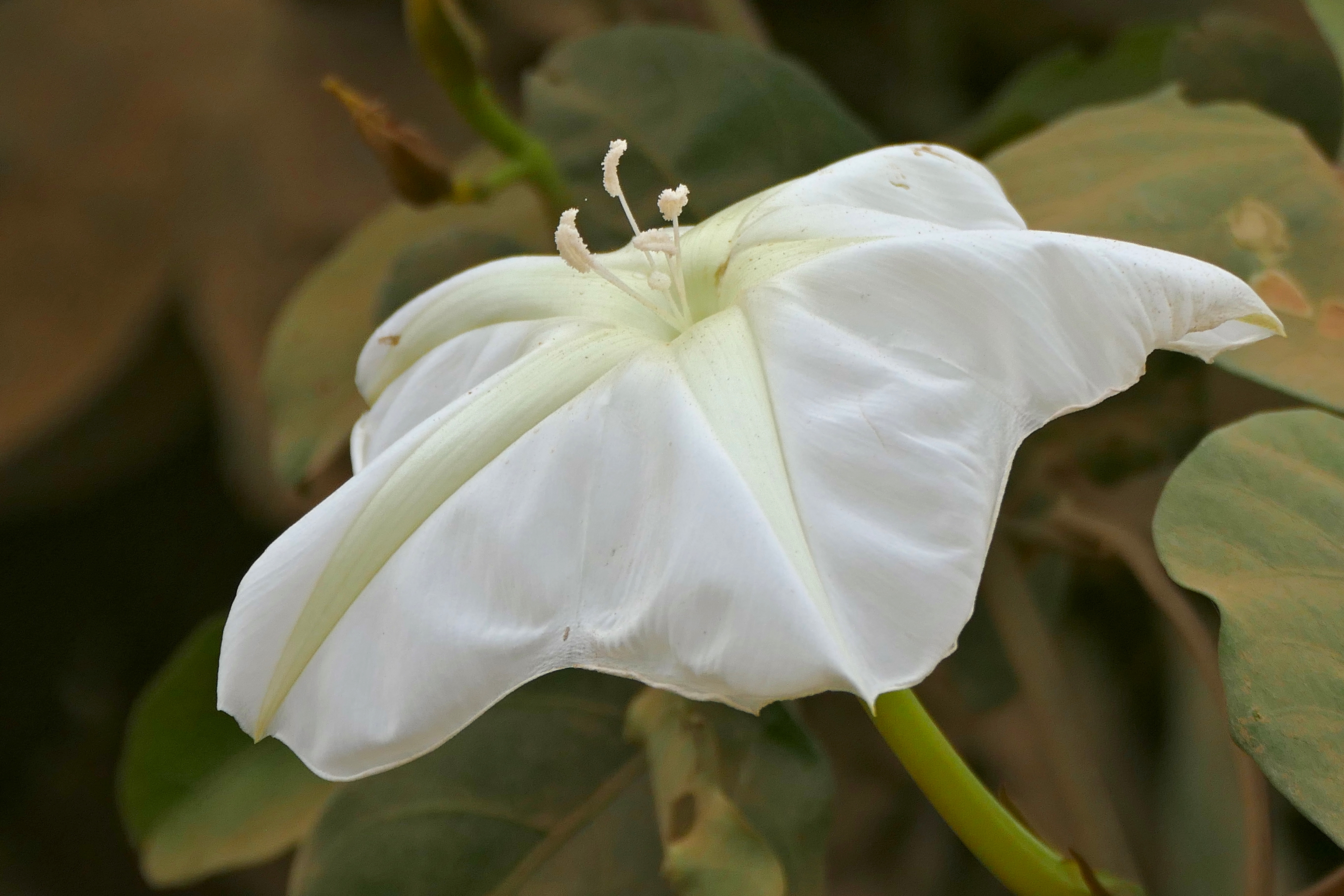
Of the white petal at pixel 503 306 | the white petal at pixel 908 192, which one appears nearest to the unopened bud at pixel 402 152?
the white petal at pixel 503 306

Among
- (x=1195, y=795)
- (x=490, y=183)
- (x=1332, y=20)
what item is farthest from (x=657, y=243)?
(x=1195, y=795)

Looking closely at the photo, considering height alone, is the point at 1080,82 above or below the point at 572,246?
below

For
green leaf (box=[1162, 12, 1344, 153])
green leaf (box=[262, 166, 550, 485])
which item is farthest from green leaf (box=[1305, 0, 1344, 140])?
green leaf (box=[262, 166, 550, 485])

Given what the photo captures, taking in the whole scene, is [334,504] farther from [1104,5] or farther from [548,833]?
[1104,5]

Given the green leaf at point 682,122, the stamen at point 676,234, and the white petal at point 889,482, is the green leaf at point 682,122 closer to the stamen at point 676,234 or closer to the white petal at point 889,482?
the stamen at point 676,234

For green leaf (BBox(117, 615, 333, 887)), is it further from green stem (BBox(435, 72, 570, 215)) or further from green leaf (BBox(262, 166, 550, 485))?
green stem (BBox(435, 72, 570, 215))

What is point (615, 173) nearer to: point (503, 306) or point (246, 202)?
point (503, 306)
